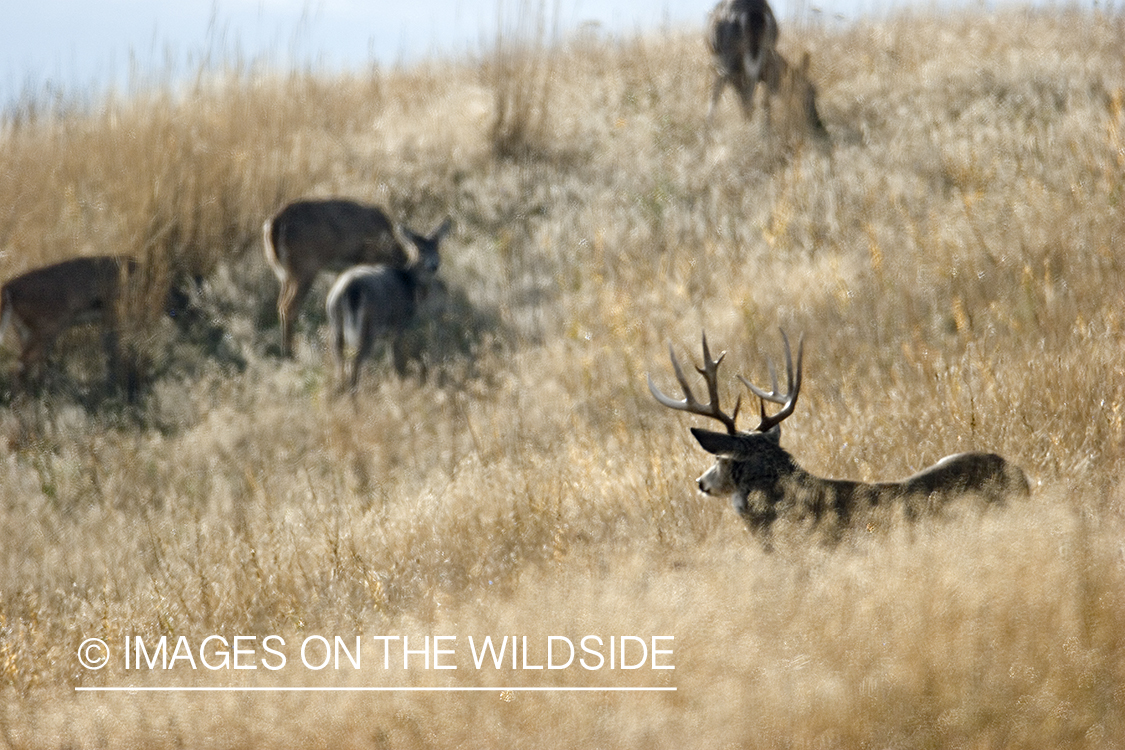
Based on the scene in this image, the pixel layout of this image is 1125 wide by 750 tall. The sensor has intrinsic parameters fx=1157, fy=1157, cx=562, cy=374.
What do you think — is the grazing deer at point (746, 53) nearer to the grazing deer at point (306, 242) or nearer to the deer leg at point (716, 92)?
the deer leg at point (716, 92)

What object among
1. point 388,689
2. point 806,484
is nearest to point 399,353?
point 806,484

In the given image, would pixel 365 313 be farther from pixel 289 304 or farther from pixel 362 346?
pixel 289 304

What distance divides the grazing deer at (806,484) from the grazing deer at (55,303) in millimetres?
6463

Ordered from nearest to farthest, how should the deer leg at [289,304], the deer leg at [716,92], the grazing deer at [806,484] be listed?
1. the grazing deer at [806,484]
2. the deer leg at [289,304]
3. the deer leg at [716,92]

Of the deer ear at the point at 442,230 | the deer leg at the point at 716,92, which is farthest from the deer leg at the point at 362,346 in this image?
the deer leg at the point at 716,92

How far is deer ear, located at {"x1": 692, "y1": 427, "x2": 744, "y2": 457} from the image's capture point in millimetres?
3924

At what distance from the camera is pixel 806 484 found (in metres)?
3.87

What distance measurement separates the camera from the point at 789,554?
11.9ft

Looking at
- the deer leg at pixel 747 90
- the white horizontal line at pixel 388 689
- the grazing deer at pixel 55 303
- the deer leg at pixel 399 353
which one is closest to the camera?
the white horizontal line at pixel 388 689

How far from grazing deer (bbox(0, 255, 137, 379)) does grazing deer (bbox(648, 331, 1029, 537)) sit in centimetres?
646

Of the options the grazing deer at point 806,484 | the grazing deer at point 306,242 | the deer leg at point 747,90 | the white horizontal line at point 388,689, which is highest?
the deer leg at point 747,90

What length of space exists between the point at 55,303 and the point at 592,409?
4.68 meters

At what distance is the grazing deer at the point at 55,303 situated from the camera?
888 centimetres

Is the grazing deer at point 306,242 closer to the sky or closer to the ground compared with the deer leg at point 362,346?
closer to the sky
